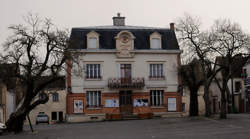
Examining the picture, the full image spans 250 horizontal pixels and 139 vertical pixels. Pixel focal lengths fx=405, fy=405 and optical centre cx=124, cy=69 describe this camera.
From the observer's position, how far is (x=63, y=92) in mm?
61875

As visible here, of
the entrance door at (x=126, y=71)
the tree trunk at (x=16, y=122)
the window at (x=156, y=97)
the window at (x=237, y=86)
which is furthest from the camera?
the window at (x=237, y=86)

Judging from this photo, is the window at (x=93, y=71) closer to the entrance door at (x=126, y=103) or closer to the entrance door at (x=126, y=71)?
the entrance door at (x=126, y=71)

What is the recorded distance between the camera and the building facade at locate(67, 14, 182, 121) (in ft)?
141

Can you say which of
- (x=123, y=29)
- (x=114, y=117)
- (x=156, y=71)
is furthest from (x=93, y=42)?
(x=114, y=117)

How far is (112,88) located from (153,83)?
4670mm

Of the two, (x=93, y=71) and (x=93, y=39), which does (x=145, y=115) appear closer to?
(x=93, y=71)

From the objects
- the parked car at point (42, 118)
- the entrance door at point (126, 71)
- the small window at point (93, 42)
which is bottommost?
the parked car at point (42, 118)

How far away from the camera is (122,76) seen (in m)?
43.9

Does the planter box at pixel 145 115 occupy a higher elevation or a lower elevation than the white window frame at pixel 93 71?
lower

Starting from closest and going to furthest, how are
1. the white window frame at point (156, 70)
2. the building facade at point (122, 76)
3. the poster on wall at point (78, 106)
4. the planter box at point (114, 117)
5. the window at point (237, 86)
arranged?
the planter box at point (114, 117)
the poster on wall at point (78, 106)
the building facade at point (122, 76)
the white window frame at point (156, 70)
the window at point (237, 86)

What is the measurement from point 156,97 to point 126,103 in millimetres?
3428

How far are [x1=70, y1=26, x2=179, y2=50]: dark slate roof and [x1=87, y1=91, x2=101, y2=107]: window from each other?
16.3 feet

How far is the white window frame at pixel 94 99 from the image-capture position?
141 ft

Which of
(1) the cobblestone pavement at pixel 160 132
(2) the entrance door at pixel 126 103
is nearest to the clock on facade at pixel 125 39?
(2) the entrance door at pixel 126 103
